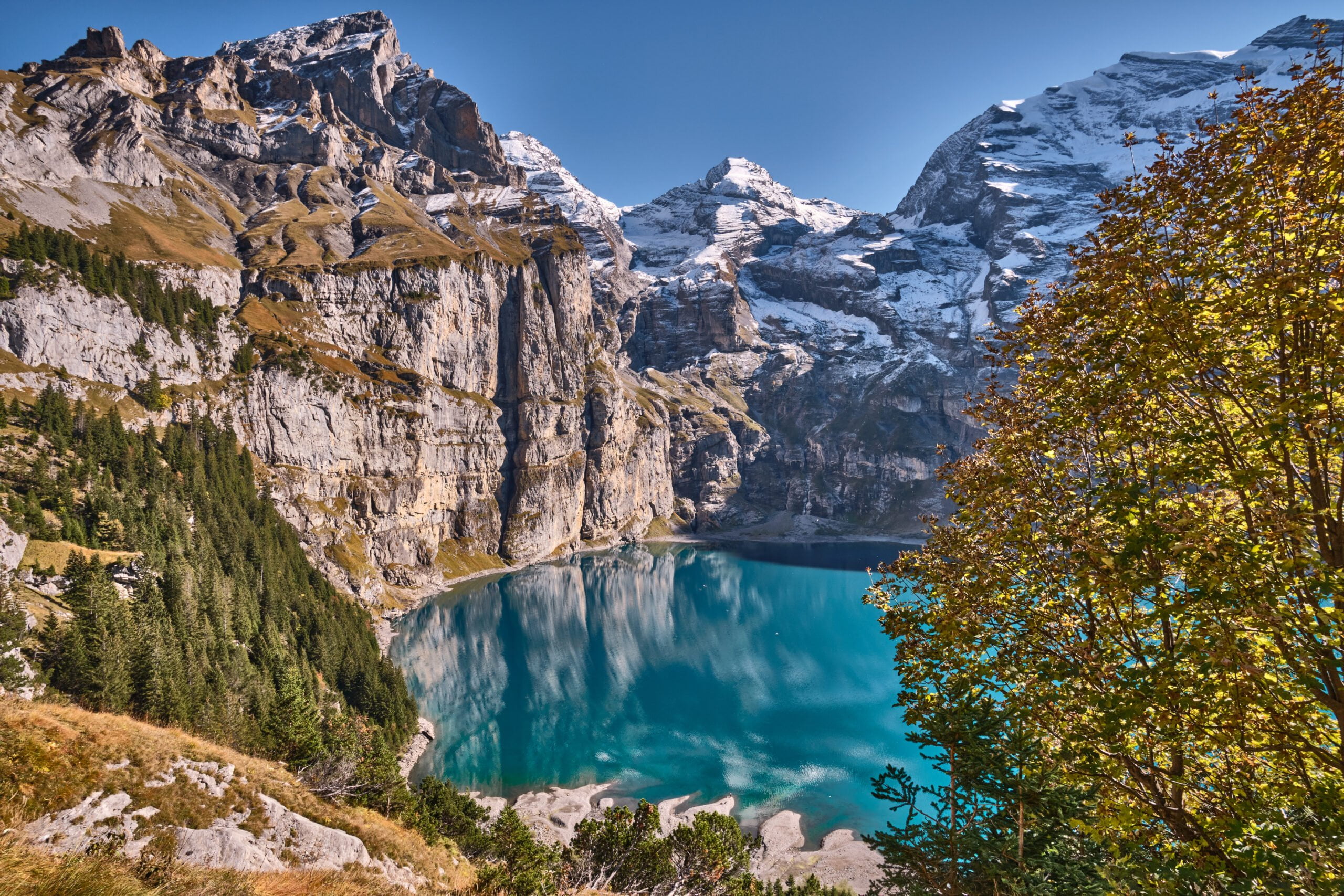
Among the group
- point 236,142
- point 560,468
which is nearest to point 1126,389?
point 560,468

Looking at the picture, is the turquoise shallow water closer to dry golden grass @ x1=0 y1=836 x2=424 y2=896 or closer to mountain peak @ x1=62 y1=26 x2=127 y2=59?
dry golden grass @ x1=0 y1=836 x2=424 y2=896

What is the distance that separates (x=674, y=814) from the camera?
48.4 metres

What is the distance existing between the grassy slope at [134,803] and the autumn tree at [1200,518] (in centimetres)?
1172

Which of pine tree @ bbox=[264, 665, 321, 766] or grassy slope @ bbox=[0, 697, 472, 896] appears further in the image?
pine tree @ bbox=[264, 665, 321, 766]

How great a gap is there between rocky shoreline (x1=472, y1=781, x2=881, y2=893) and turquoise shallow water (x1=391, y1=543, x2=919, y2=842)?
4.73ft

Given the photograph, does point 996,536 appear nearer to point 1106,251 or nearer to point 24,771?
point 1106,251

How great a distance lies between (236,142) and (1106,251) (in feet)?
814

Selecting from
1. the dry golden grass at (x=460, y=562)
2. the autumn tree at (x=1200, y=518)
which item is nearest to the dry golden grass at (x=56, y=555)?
the autumn tree at (x=1200, y=518)

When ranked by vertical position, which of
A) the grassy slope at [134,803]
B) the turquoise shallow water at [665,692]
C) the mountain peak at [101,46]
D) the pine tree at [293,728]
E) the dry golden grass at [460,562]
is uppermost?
the mountain peak at [101,46]

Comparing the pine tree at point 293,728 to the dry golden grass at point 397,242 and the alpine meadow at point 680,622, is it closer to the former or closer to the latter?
the alpine meadow at point 680,622

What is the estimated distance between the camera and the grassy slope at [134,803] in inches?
282

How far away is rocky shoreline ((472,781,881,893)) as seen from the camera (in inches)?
1619

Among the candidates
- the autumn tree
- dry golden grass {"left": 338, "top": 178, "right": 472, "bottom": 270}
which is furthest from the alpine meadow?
dry golden grass {"left": 338, "top": 178, "right": 472, "bottom": 270}

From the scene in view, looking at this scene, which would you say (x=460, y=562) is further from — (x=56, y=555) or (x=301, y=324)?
(x=56, y=555)
